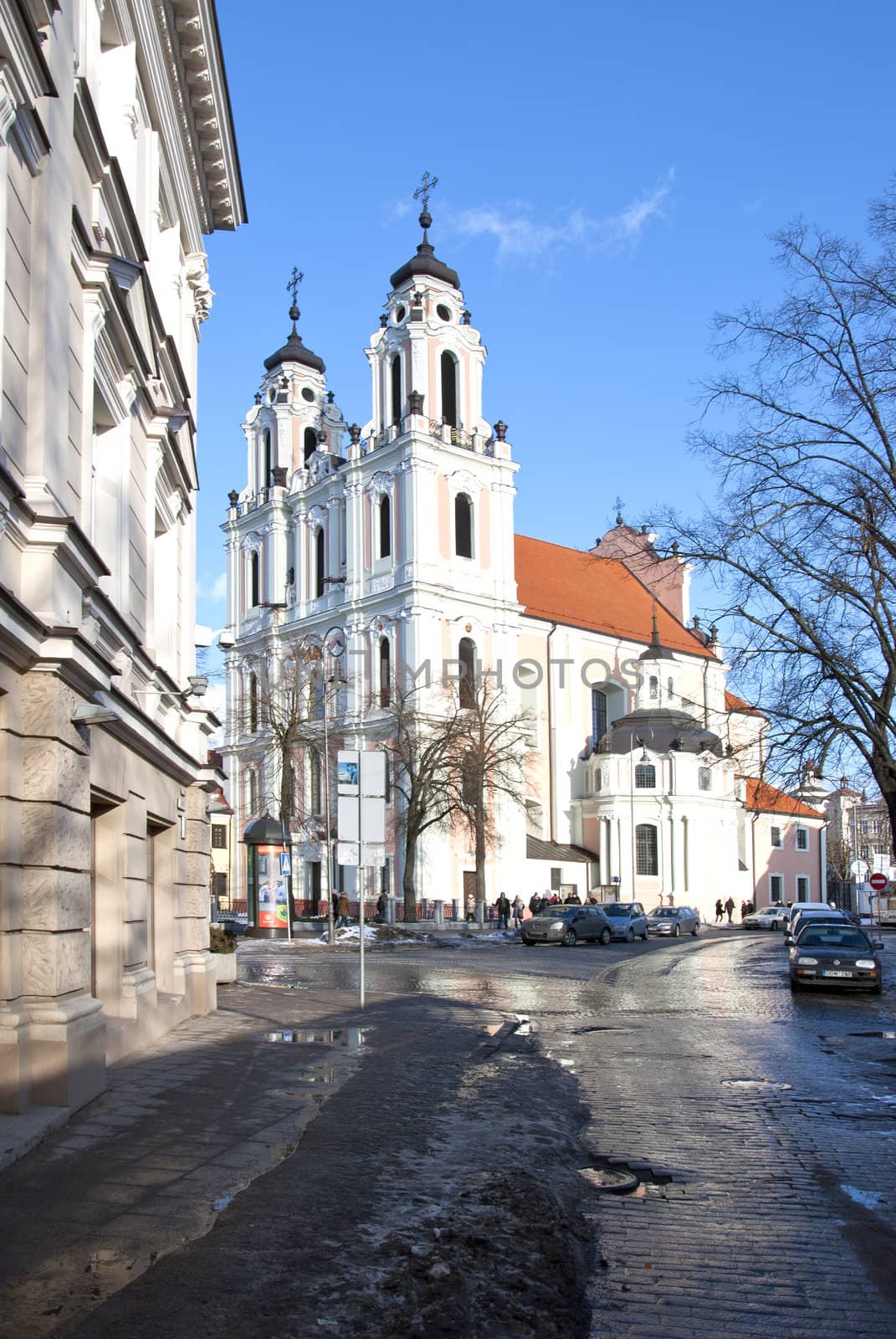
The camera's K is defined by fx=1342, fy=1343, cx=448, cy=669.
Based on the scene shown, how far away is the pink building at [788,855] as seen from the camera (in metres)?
83.0

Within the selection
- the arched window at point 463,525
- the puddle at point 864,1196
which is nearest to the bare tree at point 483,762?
the arched window at point 463,525

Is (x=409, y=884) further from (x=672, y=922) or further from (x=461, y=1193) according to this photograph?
(x=461, y=1193)

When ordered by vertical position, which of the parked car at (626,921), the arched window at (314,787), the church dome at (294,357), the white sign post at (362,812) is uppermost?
the church dome at (294,357)

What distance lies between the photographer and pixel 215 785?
750 inches

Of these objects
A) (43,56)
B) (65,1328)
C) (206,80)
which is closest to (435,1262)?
(65,1328)

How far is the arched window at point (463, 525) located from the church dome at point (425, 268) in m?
11.2

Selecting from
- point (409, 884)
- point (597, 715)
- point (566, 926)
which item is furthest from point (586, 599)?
point (566, 926)

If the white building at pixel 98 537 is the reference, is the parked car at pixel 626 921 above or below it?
below

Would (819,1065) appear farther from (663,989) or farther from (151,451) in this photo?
(663,989)

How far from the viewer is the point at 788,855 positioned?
85750 millimetres

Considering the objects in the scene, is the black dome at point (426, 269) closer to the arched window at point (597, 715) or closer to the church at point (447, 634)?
the church at point (447, 634)

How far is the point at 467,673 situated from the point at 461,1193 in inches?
2210

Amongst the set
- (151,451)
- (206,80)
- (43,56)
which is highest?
(206,80)

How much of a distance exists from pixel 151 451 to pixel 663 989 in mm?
14272
